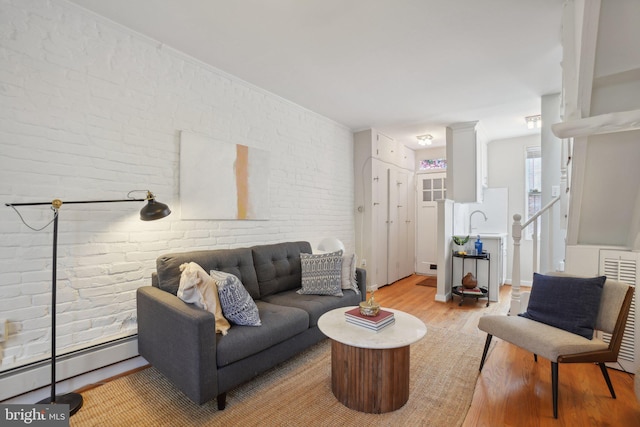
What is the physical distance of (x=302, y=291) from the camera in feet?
9.51

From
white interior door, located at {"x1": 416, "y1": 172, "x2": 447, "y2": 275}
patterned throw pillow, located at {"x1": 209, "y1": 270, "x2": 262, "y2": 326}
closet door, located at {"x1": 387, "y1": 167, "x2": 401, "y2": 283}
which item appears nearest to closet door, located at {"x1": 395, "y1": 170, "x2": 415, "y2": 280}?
closet door, located at {"x1": 387, "y1": 167, "x2": 401, "y2": 283}

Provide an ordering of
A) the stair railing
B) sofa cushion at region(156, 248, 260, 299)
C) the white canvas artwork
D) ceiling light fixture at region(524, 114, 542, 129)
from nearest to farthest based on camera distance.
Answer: sofa cushion at region(156, 248, 260, 299)
the white canvas artwork
the stair railing
ceiling light fixture at region(524, 114, 542, 129)

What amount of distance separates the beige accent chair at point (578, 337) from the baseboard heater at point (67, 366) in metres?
2.73

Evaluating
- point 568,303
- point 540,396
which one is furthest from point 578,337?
point 540,396

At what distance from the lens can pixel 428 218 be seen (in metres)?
6.00

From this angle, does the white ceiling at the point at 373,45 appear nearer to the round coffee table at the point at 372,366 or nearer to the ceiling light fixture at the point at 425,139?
the ceiling light fixture at the point at 425,139

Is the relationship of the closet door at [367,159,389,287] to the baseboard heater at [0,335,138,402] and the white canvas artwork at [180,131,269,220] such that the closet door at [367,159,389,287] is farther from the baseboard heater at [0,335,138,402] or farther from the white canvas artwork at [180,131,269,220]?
the baseboard heater at [0,335,138,402]

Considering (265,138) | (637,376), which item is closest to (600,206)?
(637,376)

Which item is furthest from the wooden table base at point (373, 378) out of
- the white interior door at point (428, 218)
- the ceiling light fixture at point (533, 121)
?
the white interior door at point (428, 218)

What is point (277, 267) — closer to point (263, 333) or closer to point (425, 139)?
point (263, 333)

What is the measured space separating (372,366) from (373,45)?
2.38 metres

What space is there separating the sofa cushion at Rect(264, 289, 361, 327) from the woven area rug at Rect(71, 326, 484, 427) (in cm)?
39

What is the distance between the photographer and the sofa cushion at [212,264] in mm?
2219

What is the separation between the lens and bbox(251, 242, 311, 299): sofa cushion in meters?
2.85
